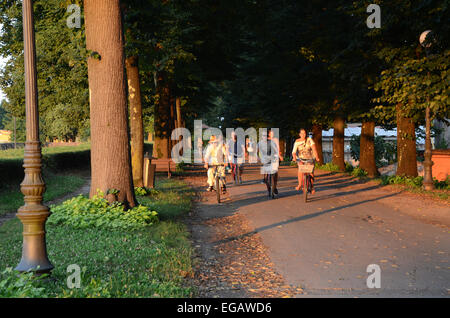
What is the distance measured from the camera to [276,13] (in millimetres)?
28797

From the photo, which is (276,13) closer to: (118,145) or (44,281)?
(118,145)

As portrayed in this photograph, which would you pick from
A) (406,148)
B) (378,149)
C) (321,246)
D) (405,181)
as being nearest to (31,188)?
(321,246)

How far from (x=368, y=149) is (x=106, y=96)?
15966 millimetres

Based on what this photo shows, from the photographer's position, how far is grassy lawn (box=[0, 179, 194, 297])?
568 cm

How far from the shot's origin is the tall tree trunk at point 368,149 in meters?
23.7

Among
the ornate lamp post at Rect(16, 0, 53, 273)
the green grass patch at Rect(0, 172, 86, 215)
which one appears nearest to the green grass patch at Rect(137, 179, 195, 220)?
the green grass patch at Rect(0, 172, 86, 215)

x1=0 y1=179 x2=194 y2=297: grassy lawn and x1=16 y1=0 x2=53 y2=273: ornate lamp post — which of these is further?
x1=16 y1=0 x2=53 y2=273: ornate lamp post

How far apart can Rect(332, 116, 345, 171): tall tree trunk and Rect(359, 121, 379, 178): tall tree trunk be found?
170 inches

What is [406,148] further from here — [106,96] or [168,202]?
[106,96]

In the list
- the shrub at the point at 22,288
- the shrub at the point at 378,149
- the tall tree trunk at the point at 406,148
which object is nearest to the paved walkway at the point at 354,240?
the shrub at the point at 22,288

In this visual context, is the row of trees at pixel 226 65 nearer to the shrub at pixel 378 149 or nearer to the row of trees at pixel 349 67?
the row of trees at pixel 349 67

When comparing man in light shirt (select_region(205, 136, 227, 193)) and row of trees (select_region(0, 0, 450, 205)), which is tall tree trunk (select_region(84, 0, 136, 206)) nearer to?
row of trees (select_region(0, 0, 450, 205))

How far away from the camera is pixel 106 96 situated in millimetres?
11117

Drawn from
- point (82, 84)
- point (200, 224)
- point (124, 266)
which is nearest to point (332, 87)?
point (82, 84)
